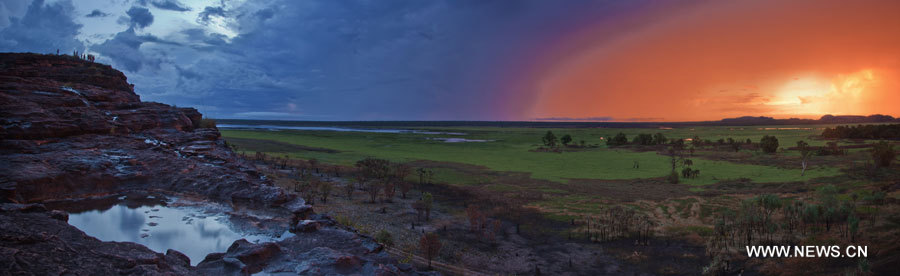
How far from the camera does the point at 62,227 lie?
9820mm

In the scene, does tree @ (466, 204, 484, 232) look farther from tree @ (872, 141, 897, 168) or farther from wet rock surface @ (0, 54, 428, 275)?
tree @ (872, 141, 897, 168)

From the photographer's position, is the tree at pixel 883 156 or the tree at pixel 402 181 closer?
the tree at pixel 402 181

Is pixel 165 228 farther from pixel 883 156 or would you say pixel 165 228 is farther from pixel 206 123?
A: pixel 883 156

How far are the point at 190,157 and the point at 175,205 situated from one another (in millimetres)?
8785

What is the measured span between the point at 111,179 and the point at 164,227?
705cm

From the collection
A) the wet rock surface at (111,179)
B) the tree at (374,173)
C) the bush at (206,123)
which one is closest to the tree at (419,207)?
the tree at (374,173)

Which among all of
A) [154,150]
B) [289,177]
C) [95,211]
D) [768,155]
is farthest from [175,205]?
[768,155]

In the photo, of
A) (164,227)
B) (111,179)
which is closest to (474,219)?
(164,227)

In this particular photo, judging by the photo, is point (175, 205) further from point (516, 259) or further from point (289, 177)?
point (289, 177)

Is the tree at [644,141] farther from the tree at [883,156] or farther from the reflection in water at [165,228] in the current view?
the reflection in water at [165,228]

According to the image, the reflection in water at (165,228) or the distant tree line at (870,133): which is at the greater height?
the distant tree line at (870,133)

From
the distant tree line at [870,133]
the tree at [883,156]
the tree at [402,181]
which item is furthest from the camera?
the distant tree line at [870,133]

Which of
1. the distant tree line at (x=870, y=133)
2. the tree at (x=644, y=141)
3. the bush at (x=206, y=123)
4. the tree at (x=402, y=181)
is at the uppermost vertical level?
the bush at (x=206, y=123)

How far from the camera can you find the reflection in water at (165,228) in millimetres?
11797
